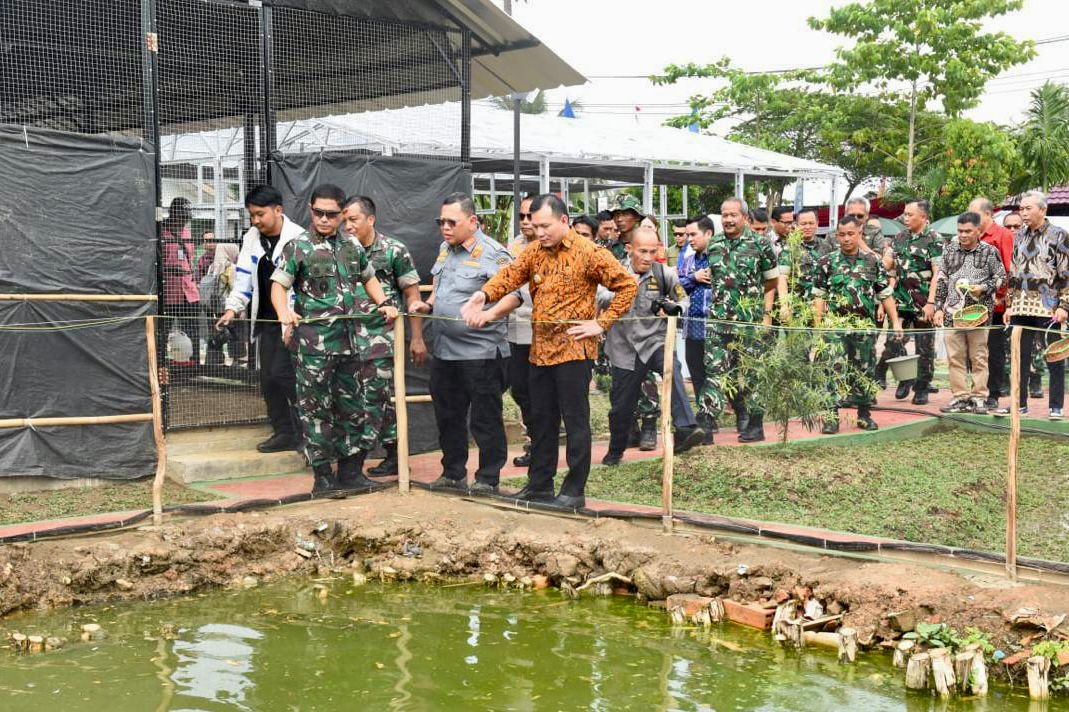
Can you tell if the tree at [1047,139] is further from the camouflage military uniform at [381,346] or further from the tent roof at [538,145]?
the camouflage military uniform at [381,346]

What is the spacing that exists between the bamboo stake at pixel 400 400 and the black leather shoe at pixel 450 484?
193mm

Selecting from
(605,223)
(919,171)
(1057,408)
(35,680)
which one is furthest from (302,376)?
(919,171)

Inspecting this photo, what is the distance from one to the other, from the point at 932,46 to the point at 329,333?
21.1 m

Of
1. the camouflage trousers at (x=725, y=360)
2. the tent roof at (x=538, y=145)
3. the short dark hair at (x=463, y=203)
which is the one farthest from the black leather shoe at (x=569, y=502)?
the tent roof at (x=538, y=145)

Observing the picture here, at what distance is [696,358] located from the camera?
7.29 meters

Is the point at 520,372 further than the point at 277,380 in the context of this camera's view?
No

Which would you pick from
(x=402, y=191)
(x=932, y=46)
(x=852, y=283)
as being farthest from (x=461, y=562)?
(x=932, y=46)

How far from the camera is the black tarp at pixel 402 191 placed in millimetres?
8453

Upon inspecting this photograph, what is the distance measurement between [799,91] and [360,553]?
2758 centimetres

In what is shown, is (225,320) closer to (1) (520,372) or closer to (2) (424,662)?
(1) (520,372)

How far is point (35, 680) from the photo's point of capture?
478 cm

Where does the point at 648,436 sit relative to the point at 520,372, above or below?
below

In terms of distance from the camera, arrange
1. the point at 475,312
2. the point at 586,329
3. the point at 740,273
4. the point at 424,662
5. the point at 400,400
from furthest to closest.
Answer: the point at 740,273
the point at 400,400
the point at 475,312
the point at 586,329
the point at 424,662

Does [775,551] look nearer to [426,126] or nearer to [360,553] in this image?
[360,553]
